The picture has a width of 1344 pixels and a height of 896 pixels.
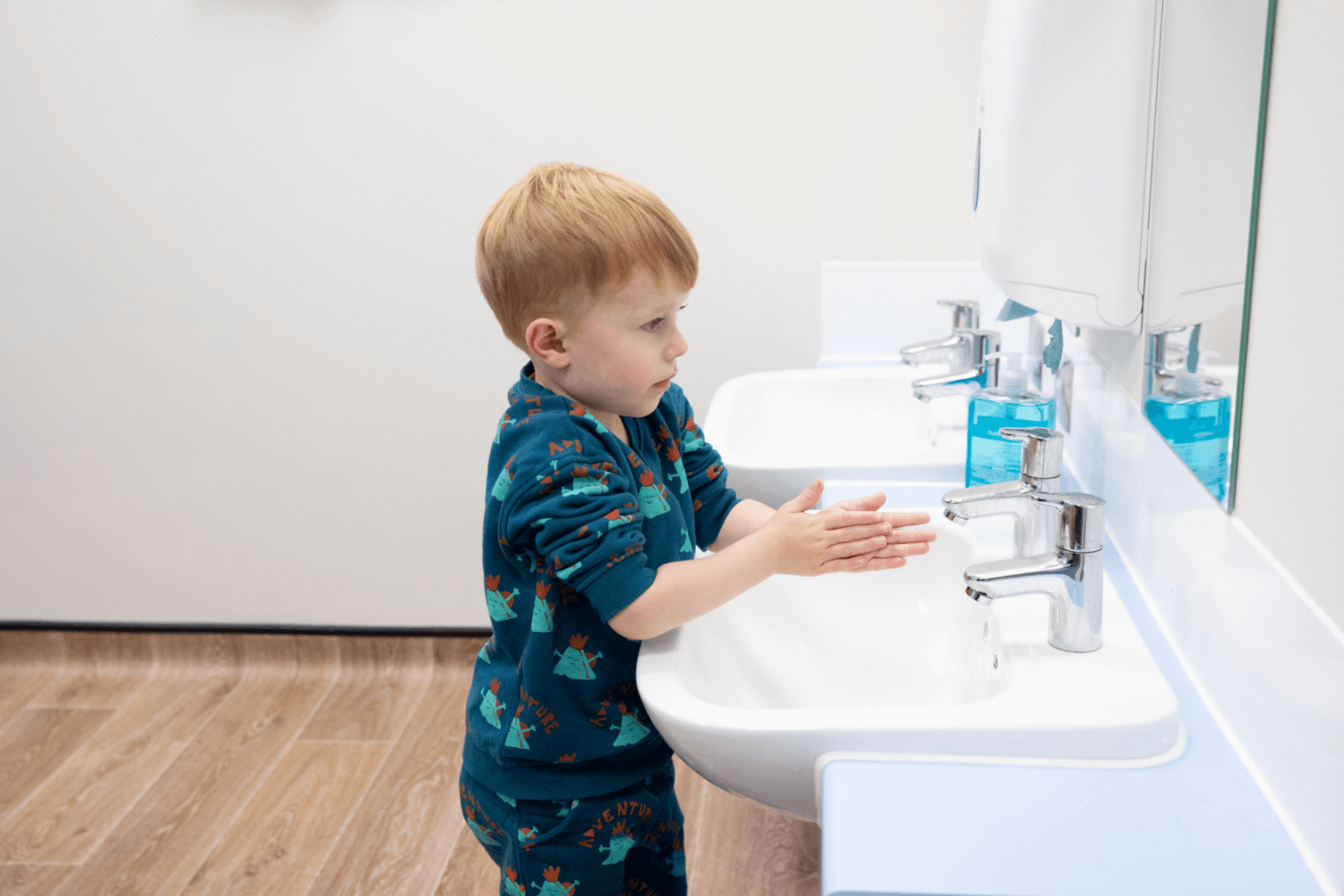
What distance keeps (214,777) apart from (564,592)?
147 centimetres

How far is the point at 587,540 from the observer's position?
791 mm

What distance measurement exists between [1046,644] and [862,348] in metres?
1.15

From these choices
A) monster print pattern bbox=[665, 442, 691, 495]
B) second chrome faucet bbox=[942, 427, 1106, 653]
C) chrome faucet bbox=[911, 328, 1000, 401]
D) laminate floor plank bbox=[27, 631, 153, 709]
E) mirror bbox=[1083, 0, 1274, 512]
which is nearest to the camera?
mirror bbox=[1083, 0, 1274, 512]

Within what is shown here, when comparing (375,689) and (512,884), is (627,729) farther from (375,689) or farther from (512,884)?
(375,689)

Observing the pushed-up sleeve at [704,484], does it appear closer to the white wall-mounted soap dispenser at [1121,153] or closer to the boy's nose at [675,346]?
the boy's nose at [675,346]

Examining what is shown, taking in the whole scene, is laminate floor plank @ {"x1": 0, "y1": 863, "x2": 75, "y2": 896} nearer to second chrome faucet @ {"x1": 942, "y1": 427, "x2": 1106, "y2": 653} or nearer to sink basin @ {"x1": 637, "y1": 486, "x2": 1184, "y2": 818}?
sink basin @ {"x1": 637, "y1": 486, "x2": 1184, "y2": 818}

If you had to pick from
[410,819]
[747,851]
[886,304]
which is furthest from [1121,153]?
[410,819]

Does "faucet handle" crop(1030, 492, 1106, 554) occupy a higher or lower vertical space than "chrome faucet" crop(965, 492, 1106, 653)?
higher

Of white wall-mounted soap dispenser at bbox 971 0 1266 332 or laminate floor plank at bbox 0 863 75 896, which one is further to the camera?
laminate floor plank at bbox 0 863 75 896

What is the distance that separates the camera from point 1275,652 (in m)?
0.63

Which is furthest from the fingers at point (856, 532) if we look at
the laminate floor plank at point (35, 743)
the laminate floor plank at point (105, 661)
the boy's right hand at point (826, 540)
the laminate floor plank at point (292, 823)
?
the laminate floor plank at point (105, 661)

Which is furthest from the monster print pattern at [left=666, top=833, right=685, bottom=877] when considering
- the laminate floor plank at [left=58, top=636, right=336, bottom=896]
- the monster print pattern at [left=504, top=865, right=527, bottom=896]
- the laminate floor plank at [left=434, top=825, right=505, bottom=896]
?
the laminate floor plank at [left=58, top=636, right=336, bottom=896]

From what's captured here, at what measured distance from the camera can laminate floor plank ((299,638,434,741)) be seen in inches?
86.2

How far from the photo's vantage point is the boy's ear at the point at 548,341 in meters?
0.84
